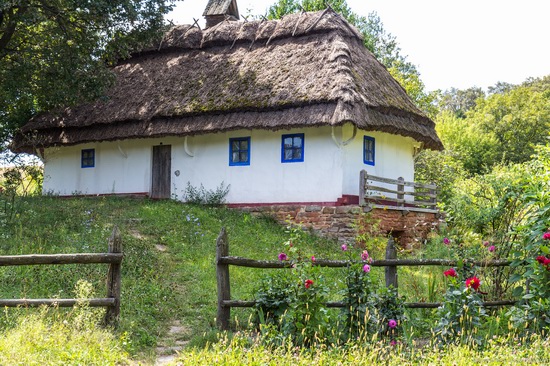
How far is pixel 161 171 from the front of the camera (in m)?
18.9

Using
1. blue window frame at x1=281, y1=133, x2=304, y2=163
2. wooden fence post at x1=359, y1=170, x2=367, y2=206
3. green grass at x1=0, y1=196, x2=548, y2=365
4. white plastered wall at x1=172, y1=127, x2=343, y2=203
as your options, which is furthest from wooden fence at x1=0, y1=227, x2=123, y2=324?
blue window frame at x1=281, y1=133, x2=304, y2=163

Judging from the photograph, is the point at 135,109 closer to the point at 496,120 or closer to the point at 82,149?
the point at 82,149

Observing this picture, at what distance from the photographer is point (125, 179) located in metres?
19.5

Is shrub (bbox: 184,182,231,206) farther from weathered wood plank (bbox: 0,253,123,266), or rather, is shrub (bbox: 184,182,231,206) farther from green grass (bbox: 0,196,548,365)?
weathered wood plank (bbox: 0,253,123,266)

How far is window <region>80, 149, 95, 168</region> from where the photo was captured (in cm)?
2030

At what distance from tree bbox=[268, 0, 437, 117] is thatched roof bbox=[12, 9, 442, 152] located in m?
3.15

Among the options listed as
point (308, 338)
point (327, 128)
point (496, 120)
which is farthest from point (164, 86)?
point (496, 120)

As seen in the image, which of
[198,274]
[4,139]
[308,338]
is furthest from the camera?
[4,139]

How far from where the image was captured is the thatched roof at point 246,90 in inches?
628

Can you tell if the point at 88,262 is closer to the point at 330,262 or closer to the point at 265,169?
the point at 330,262

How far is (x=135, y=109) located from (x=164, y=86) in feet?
3.92

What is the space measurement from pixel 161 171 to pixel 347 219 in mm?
6381

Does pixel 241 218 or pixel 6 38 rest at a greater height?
pixel 6 38

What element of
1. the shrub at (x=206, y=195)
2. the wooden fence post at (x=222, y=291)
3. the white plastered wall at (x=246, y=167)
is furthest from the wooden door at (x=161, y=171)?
the wooden fence post at (x=222, y=291)
